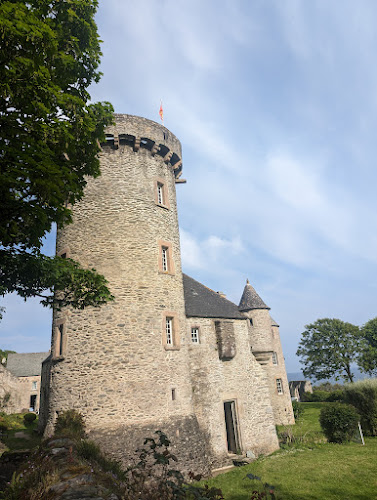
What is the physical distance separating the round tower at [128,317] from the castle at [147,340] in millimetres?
46

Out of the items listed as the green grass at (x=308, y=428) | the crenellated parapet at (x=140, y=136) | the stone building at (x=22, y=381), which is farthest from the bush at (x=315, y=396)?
the crenellated parapet at (x=140, y=136)

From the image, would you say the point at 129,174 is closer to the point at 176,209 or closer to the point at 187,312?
the point at 176,209

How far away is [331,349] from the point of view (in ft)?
123

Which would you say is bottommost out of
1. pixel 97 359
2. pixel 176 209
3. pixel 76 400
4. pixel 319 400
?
pixel 319 400

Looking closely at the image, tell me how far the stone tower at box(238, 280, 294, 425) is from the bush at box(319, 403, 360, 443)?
4536 millimetres

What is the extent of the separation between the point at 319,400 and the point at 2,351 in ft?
179

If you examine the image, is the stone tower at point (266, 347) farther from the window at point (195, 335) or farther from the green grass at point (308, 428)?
the window at point (195, 335)

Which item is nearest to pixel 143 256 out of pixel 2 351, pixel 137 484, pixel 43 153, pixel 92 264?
pixel 92 264

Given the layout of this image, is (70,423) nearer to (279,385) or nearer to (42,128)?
(42,128)

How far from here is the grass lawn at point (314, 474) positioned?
423 inches

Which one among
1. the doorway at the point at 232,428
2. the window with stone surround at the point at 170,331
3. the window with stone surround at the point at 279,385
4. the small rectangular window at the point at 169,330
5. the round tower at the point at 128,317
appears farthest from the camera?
the window with stone surround at the point at 279,385

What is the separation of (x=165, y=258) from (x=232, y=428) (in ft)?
34.3

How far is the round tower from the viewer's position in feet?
43.6

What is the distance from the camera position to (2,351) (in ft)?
196
